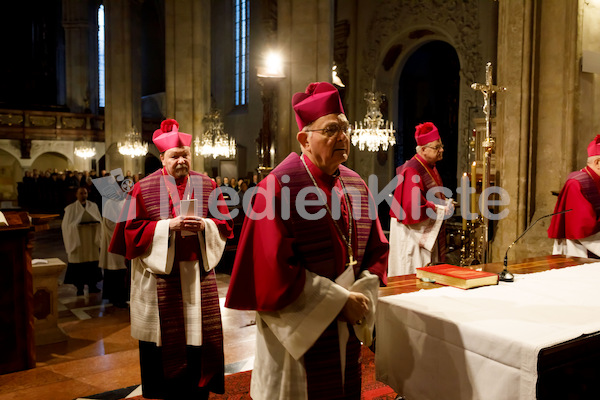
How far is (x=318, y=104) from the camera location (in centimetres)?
216

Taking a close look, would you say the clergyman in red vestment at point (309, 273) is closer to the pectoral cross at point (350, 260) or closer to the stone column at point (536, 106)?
the pectoral cross at point (350, 260)

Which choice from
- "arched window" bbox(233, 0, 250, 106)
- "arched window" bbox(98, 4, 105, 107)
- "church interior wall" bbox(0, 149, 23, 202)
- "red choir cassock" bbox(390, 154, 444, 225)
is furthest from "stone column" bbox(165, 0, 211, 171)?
"arched window" bbox(98, 4, 105, 107)

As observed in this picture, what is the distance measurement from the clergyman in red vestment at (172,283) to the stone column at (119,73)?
49.6ft

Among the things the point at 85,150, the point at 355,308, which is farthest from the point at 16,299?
the point at 85,150

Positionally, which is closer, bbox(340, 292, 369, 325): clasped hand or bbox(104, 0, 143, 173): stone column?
bbox(340, 292, 369, 325): clasped hand

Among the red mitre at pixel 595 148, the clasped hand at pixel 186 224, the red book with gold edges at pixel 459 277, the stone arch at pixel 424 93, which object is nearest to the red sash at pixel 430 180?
the red mitre at pixel 595 148

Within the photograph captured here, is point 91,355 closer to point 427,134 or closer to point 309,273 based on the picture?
point 309,273

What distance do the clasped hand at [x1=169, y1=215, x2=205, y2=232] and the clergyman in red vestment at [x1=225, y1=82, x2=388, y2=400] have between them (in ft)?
4.04

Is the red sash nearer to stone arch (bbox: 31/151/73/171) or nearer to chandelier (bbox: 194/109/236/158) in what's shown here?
chandelier (bbox: 194/109/236/158)

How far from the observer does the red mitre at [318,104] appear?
216 centimetres

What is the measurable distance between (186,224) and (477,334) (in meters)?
1.97

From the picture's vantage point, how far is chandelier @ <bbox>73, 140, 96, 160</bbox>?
23.8 metres

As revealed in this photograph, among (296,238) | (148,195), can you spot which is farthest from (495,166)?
(296,238)

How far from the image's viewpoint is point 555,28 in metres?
6.72
